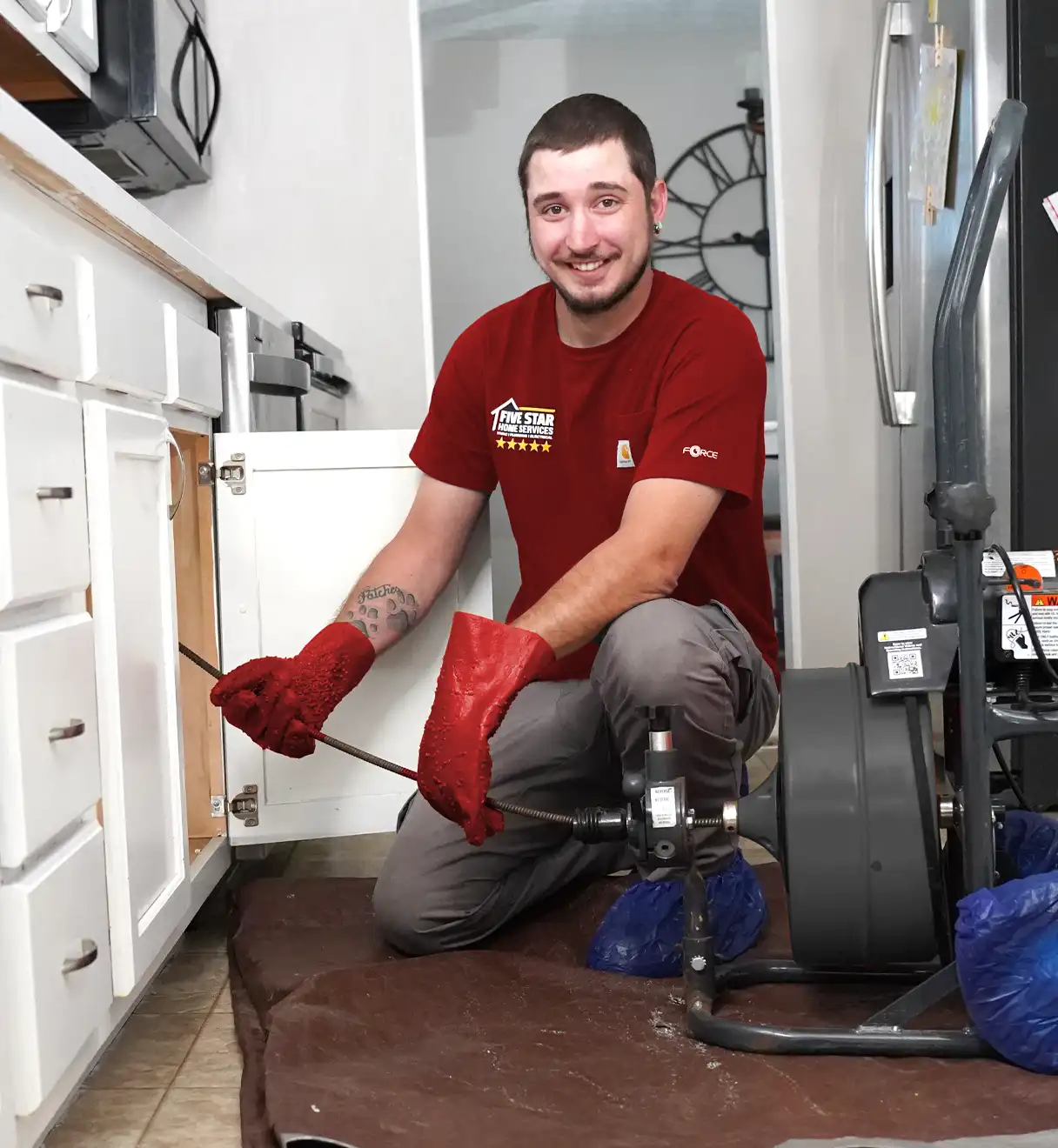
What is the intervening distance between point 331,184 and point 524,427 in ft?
4.62

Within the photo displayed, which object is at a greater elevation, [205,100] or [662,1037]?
[205,100]

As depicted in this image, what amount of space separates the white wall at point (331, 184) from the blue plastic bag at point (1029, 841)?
5.89 ft

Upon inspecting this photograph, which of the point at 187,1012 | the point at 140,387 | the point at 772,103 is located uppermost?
the point at 772,103

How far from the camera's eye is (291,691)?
133 centimetres

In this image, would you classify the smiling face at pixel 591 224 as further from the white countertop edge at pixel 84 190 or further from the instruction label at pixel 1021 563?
the instruction label at pixel 1021 563

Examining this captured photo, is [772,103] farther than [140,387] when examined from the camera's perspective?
Yes

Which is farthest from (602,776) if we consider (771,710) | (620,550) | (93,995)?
(93,995)

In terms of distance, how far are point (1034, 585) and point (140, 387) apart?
931mm

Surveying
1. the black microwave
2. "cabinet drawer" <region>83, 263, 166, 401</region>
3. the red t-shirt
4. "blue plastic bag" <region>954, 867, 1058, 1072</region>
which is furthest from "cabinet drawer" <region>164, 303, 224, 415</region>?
"blue plastic bag" <region>954, 867, 1058, 1072</region>

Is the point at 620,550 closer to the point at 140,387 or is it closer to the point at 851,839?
the point at 851,839

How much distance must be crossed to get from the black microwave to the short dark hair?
3.23 ft

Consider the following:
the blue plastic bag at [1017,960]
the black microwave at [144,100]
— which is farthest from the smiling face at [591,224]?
the black microwave at [144,100]

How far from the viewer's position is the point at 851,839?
41.4 inches

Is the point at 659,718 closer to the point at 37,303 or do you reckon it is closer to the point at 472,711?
the point at 472,711
